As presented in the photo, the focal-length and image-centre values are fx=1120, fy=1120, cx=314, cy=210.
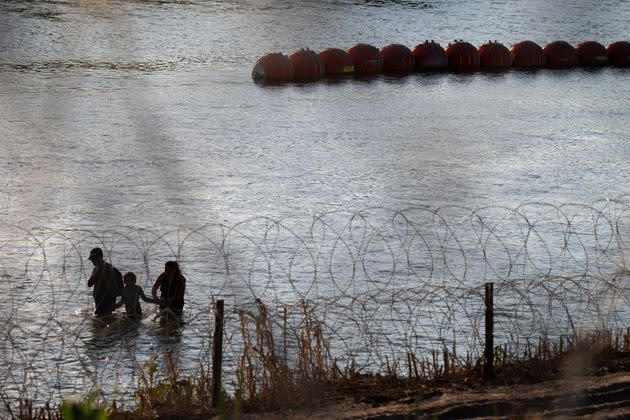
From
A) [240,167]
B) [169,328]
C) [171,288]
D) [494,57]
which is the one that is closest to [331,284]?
[171,288]

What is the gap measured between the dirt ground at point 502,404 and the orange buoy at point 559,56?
3000 centimetres

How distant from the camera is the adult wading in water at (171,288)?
13555mm

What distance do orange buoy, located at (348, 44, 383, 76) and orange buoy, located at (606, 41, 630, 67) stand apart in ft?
29.5

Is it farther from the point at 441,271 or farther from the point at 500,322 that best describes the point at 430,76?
the point at 500,322

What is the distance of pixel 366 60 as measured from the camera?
1430 inches

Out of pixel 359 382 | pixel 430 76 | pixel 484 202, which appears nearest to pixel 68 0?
pixel 430 76

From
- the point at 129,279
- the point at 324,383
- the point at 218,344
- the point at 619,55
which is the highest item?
the point at 619,55

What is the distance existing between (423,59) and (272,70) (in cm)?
608

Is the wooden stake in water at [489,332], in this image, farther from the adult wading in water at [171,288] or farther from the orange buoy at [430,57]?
the orange buoy at [430,57]

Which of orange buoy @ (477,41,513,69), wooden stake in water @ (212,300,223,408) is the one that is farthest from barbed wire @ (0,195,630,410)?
orange buoy @ (477,41,513,69)

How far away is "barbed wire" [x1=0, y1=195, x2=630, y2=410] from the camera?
1224cm

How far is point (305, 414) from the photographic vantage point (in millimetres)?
9492

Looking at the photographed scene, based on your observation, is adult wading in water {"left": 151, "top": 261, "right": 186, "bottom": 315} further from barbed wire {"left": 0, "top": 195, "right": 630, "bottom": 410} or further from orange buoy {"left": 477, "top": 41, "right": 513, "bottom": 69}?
orange buoy {"left": 477, "top": 41, "right": 513, "bottom": 69}

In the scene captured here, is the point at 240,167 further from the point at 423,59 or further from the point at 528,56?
the point at 528,56
